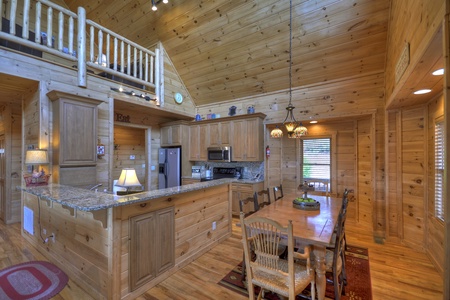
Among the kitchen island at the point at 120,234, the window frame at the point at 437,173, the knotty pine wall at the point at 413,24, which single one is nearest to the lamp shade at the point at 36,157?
the kitchen island at the point at 120,234

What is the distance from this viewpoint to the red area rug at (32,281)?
223 centimetres

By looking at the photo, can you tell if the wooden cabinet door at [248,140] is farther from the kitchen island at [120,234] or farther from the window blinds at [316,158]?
the kitchen island at [120,234]

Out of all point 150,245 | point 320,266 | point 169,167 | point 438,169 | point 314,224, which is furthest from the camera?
point 169,167

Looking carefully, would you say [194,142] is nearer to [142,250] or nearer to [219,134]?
[219,134]

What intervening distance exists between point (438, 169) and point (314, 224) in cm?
213

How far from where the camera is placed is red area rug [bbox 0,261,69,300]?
2232 millimetres

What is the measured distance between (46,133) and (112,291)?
9.41 feet

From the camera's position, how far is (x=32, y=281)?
2.43 meters

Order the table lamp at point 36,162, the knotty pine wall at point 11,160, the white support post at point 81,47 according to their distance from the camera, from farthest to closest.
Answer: the knotty pine wall at point 11,160 < the white support post at point 81,47 < the table lamp at point 36,162

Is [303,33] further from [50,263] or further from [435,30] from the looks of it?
[50,263]

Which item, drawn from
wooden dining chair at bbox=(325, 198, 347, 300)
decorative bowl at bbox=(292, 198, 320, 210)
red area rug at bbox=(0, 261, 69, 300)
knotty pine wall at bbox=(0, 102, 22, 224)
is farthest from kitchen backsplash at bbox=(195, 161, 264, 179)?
knotty pine wall at bbox=(0, 102, 22, 224)

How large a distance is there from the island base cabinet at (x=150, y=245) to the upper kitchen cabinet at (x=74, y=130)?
2.02 m

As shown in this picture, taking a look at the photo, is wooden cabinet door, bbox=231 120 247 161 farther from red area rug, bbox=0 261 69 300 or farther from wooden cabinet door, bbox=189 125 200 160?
red area rug, bbox=0 261 69 300

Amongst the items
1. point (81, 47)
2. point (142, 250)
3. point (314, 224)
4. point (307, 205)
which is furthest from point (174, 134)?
point (314, 224)
